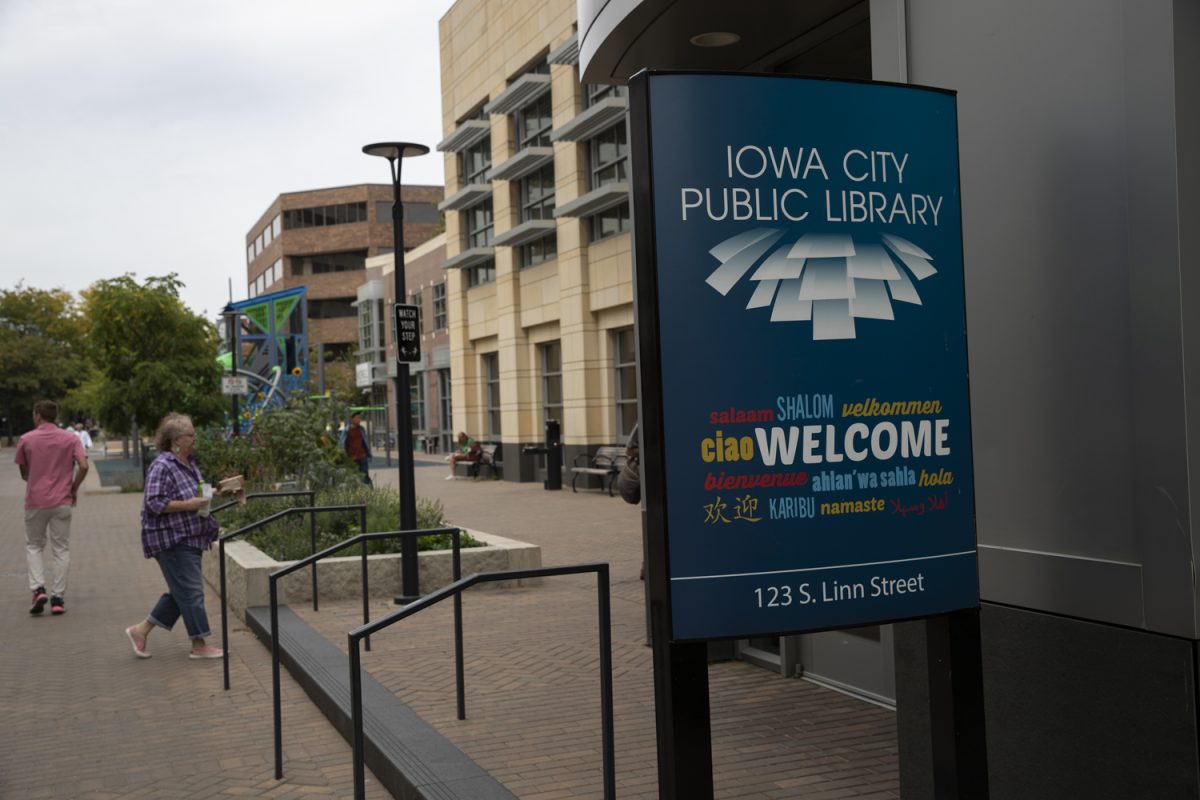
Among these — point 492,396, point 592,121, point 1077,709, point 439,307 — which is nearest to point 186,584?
point 1077,709

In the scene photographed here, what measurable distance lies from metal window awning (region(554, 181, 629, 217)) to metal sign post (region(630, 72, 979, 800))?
1985 centimetres

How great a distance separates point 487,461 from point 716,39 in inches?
1054

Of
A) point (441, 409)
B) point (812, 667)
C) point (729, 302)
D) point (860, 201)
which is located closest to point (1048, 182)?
point (860, 201)

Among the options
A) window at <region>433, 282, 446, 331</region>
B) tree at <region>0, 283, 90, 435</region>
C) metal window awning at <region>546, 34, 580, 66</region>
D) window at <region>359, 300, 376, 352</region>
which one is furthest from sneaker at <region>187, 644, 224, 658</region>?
tree at <region>0, 283, 90, 435</region>

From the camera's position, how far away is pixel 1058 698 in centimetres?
402

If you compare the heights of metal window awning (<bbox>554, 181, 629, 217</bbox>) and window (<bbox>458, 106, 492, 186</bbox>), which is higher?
window (<bbox>458, 106, 492, 186</bbox>)

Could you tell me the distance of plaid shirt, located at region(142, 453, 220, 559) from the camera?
8.85 meters

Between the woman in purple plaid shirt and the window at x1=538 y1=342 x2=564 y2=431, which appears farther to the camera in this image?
the window at x1=538 y1=342 x2=564 y2=431

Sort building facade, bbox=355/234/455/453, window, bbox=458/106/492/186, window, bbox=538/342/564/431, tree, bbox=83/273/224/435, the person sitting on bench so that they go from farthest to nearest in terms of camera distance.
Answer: building facade, bbox=355/234/455/453 → window, bbox=458/106/492/186 → the person sitting on bench → tree, bbox=83/273/224/435 → window, bbox=538/342/564/431

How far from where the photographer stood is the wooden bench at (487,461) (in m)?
32.9

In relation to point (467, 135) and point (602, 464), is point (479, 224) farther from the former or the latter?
point (602, 464)

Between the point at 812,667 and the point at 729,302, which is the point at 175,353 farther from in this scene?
the point at 729,302

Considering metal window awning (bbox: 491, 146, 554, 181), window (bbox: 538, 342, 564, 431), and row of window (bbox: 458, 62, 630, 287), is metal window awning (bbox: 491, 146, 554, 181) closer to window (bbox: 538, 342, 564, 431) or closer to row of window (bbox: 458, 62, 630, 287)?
row of window (bbox: 458, 62, 630, 287)

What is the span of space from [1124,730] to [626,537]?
12.9 m
